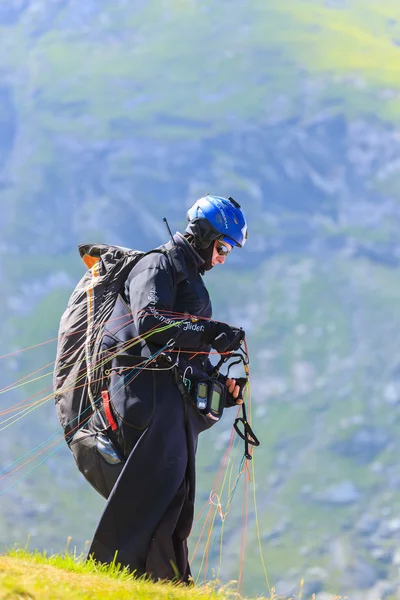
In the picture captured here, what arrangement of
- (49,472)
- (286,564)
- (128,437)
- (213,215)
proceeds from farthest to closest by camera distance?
(49,472) < (286,564) < (213,215) < (128,437)

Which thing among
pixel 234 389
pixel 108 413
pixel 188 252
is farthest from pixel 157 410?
pixel 188 252

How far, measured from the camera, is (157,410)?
260 inches

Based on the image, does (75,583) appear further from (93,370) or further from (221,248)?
(221,248)

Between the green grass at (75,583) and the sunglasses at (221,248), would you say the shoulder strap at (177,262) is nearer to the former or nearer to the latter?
the sunglasses at (221,248)

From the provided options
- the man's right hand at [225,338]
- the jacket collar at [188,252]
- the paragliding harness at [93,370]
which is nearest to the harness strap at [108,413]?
the paragliding harness at [93,370]

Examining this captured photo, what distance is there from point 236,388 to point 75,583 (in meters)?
2.24

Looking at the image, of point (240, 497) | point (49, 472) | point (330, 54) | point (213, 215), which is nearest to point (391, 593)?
point (240, 497)

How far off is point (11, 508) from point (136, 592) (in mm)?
98568

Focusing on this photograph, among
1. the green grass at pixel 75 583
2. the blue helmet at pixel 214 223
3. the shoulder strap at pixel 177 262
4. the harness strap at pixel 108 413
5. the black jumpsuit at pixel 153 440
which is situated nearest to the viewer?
the green grass at pixel 75 583

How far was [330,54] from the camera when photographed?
11794 cm

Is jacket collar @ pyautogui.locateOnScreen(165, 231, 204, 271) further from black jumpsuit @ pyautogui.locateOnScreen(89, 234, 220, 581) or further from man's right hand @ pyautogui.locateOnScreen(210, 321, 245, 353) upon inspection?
man's right hand @ pyautogui.locateOnScreen(210, 321, 245, 353)

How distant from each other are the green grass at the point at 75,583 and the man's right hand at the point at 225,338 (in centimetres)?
146

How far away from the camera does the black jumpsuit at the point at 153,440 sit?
644 centimetres

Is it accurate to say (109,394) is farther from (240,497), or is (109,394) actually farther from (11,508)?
(240,497)
